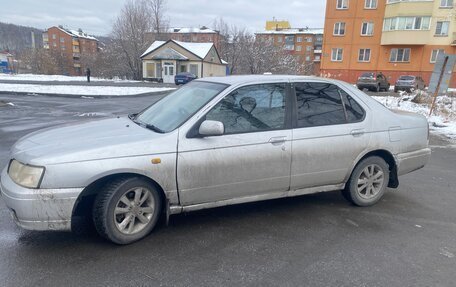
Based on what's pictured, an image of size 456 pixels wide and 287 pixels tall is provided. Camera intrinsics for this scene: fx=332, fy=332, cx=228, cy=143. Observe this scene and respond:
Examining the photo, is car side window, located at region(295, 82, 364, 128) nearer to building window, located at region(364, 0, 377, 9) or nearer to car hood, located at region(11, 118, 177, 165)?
car hood, located at region(11, 118, 177, 165)

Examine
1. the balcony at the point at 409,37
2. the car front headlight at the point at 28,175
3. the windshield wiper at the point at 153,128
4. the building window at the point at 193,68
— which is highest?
the balcony at the point at 409,37

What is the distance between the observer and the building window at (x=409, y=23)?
3578cm

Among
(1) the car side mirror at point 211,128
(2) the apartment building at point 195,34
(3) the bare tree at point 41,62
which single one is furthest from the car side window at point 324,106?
(2) the apartment building at point 195,34

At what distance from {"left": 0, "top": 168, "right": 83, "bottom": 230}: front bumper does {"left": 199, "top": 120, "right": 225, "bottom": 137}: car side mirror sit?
4.11ft

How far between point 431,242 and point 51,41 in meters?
119

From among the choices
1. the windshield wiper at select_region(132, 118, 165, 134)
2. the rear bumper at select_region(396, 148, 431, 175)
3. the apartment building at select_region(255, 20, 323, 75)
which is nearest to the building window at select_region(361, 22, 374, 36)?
the rear bumper at select_region(396, 148, 431, 175)

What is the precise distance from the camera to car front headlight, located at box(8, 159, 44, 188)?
2.89m

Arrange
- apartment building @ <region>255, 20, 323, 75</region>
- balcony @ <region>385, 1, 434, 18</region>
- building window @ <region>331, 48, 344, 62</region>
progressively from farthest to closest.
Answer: apartment building @ <region>255, 20, 323, 75</region>
building window @ <region>331, 48, 344, 62</region>
balcony @ <region>385, 1, 434, 18</region>

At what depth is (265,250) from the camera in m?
3.29

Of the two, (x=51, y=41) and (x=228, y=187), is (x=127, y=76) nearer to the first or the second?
(x=228, y=187)

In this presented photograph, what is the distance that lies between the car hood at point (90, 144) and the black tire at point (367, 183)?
245 cm

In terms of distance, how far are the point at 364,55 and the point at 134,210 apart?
42.0 meters

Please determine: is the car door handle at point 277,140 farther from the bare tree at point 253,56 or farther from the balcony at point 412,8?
the bare tree at point 253,56

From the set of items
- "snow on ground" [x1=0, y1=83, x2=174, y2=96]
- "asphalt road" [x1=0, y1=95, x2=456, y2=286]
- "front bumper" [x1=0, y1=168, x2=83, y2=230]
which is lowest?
"asphalt road" [x1=0, y1=95, x2=456, y2=286]
